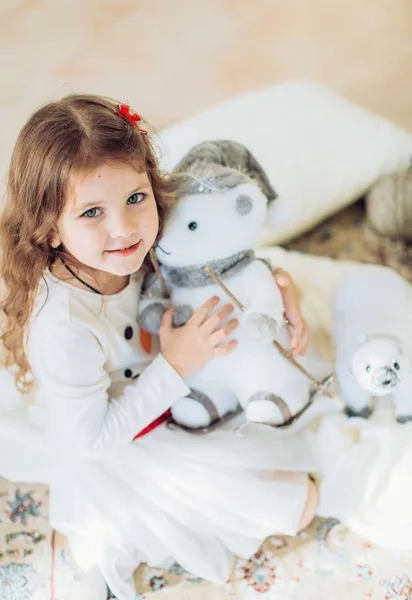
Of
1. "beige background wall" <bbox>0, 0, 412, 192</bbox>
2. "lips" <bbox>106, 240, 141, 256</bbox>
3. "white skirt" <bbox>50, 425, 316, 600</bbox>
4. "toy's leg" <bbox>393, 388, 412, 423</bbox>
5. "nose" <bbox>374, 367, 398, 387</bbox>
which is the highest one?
"beige background wall" <bbox>0, 0, 412, 192</bbox>

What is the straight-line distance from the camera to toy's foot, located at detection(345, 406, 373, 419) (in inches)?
41.9

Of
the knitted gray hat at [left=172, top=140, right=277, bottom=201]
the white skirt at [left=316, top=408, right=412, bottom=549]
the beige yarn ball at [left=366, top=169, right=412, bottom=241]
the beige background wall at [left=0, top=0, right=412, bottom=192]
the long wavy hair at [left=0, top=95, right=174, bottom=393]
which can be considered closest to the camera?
the long wavy hair at [left=0, top=95, right=174, bottom=393]

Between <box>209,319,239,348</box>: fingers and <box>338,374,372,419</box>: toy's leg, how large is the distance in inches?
9.1

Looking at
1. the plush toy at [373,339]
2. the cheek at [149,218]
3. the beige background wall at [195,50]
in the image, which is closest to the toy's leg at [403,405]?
the plush toy at [373,339]

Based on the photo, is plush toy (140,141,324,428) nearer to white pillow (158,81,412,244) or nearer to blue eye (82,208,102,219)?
blue eye (82,208,102,219)

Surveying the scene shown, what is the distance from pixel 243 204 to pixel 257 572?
54 cm

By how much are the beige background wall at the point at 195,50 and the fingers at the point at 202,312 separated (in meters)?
0.91

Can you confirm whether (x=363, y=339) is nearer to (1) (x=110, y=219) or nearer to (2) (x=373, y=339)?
(2) (x=373, y=339)

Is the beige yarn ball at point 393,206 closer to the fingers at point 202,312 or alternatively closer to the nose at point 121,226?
the fingers at point 202,312

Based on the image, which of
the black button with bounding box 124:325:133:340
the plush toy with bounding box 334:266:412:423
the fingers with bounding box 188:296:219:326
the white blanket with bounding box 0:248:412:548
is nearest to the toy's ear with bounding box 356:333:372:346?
the plush toy with bounding box 334:266:412:423

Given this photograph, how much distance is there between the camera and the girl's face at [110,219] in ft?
2.57

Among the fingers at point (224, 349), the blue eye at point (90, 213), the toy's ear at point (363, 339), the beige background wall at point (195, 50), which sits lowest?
the toy's ear at point (363, 339)

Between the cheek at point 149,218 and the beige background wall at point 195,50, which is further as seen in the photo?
the beige background wall at point 195,50

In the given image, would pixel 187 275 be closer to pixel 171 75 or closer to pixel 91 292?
pixel 91 292
